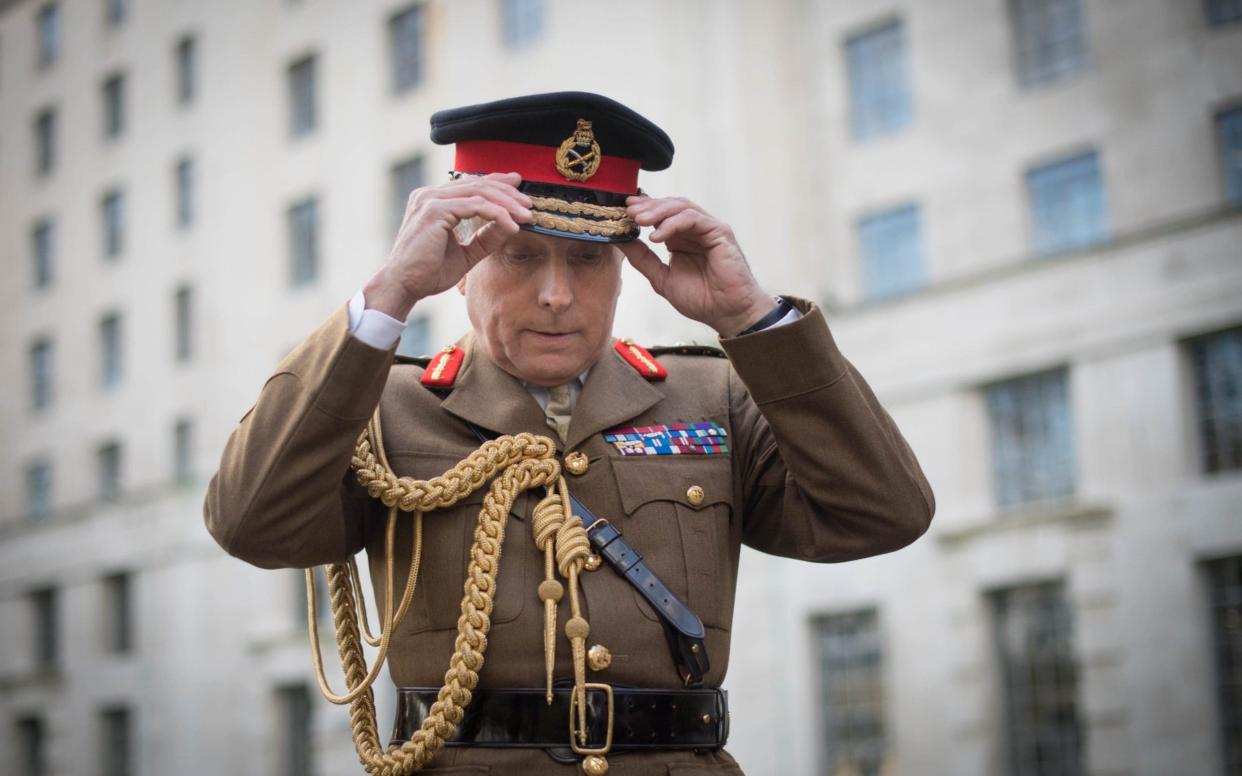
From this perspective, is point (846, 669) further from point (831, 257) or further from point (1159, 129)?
point (1159, 129)

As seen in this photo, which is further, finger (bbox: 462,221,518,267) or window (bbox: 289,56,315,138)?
window (bbox: 289,56,315,138)

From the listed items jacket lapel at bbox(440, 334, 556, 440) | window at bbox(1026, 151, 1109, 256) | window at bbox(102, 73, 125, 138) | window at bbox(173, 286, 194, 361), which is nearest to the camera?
jacket lapel at bbox(440, 334, 556, 440)

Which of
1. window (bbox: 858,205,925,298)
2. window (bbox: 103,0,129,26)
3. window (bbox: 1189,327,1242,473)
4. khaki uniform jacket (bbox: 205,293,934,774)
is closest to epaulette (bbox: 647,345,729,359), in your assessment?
khaki uniform jacket (bbox: 205,293,934,774)

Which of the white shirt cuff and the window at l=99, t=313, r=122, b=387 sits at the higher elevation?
the window at l=99, t=313, r=122, b=387

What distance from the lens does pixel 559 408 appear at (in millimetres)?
4133

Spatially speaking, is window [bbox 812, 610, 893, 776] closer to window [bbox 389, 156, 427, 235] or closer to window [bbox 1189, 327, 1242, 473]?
window [bbox 1189, 327, 1242, 473]

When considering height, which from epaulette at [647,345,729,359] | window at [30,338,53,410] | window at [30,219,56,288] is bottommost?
epaulette at [647,345,729,359]

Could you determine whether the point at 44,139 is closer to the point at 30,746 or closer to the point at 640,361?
the point at 30,746

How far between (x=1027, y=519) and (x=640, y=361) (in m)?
18.1

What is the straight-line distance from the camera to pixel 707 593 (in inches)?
153

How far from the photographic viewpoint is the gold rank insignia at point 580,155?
396 cm

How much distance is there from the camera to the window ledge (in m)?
20.9

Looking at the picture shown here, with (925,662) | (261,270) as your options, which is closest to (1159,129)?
(925,662)

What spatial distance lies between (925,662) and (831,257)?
19.5 ft
